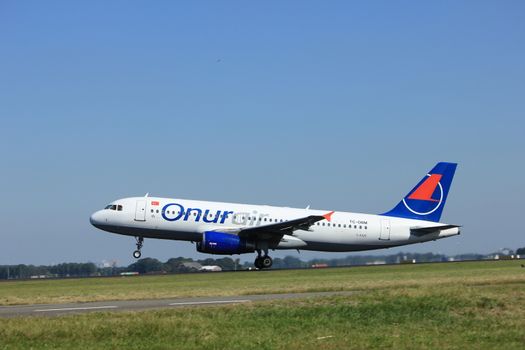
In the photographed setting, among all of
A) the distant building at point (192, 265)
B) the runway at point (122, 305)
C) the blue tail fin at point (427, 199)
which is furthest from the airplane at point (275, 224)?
the runway at point (122, 305)

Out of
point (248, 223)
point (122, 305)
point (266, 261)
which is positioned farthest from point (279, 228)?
point (122, 305)

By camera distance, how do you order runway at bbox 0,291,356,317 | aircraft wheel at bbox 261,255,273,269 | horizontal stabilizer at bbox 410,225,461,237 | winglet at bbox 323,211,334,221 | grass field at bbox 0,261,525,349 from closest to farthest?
grass field at bbox 0,261,525,349 < runway at bbox 0,291,356,317 < winglet at bbox 323,211,334,221 < aircraft wheel at bbox 261,255,273,269 < horizontal stabilizer at bbox 410,225,461,237

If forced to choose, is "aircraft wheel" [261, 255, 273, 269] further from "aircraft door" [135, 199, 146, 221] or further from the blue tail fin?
the blue tail fin

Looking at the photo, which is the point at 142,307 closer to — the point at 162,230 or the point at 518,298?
the point at 518,298

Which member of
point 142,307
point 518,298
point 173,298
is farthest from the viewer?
point 173,298

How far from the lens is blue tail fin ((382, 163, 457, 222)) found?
51.2 metres

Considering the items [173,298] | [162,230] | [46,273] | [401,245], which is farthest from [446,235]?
[46,273]

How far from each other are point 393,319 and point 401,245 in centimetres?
3439

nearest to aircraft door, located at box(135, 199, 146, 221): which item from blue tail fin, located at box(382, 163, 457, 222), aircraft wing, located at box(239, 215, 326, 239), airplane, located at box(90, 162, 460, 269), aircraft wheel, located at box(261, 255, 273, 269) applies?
airplane, located at box(90, 162, 460, 269)

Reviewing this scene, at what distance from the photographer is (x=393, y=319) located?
57.5 feet

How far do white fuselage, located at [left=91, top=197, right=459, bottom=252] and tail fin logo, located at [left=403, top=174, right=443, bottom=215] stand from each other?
0.98 metres

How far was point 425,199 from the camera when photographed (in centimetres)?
5119

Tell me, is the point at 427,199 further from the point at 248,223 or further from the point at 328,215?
the point at 248,223

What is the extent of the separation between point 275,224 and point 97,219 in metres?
10.9
